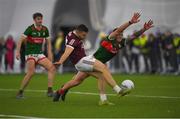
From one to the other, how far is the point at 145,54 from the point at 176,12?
10.1ft

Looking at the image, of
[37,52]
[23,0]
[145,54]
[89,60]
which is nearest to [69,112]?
[89,60]

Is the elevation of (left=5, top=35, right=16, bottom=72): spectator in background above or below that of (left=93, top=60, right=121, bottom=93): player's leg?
above

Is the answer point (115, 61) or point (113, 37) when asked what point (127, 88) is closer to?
point (113, 37)

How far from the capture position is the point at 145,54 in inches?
1500

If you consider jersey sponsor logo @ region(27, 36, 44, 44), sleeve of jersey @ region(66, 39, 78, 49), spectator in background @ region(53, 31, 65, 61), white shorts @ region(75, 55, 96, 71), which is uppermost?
spectator in background @ region(53, 31, 65, 61)

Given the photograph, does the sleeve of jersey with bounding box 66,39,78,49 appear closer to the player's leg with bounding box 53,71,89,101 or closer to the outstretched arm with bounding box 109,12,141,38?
the player's leg with bounding box 53,71,89,101

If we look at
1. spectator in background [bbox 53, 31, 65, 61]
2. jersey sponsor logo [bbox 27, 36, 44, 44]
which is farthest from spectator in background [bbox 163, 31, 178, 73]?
jersey sponsor logo [bbox 27, 36, 44, 44]

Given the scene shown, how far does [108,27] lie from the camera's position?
131 feet

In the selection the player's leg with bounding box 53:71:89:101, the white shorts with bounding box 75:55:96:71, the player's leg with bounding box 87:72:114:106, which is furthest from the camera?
the player's leg with bounding box 53:71:89:101

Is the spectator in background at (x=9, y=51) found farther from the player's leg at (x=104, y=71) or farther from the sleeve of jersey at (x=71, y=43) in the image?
the player's leg at (x=104, y=71)

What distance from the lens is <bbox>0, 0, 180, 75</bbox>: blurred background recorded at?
124 feet

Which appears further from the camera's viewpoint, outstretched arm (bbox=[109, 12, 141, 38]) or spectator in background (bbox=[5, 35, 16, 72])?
spectator in background (bbox=[5, 35, 16, 72])

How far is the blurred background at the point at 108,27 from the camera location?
37.8 metres

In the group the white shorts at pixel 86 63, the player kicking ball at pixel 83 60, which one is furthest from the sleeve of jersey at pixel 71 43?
the white shorts at pixel 86 63
